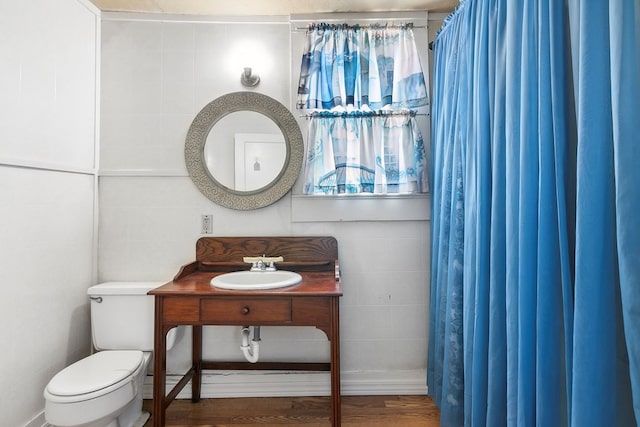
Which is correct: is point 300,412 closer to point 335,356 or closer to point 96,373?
point 335,356

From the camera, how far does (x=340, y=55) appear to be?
2.08 meters

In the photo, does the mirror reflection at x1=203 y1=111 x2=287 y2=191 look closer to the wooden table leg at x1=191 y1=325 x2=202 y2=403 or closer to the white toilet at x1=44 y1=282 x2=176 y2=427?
the white toilet at x1=44 y1=282 x2=176 y2=427

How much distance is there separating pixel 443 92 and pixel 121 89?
193cm

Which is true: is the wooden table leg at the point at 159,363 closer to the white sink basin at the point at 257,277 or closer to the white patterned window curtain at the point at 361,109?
the white sink basin at the point at 257,277

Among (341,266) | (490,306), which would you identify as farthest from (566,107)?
(341,266)

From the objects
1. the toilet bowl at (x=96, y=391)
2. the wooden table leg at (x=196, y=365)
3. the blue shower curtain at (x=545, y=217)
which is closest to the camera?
the blue shower curtain at (x=545, y=217)

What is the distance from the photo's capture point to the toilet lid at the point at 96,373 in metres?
1.50

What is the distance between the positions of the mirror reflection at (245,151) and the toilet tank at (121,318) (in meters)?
0.82

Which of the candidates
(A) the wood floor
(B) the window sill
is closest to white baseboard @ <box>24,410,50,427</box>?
(A) the wood floor

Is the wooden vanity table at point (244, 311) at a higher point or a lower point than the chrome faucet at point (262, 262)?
lower

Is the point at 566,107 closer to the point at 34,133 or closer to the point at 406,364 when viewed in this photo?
the point at 406,364

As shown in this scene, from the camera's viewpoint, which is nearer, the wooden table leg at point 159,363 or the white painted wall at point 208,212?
the wooden table leg at point 159,363

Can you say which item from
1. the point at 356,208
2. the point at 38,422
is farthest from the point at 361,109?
the point at 38,422

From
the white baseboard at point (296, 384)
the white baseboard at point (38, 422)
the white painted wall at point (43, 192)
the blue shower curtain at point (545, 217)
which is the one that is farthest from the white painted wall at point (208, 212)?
the white baseboard at point (38, 422)
